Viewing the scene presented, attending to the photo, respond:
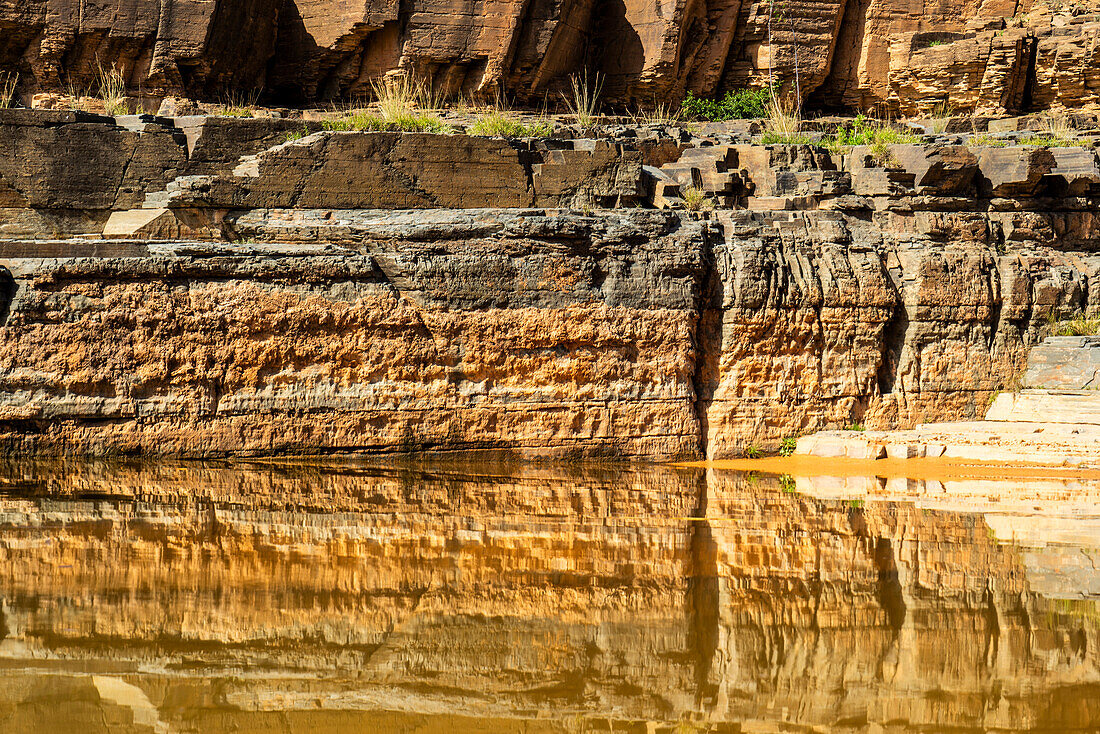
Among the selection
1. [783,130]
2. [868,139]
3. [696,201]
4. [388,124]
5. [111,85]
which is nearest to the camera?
[696,201]

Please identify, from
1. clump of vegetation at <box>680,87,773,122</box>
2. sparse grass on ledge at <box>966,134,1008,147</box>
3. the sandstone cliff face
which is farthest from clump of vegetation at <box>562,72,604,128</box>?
the sandstone cliff face

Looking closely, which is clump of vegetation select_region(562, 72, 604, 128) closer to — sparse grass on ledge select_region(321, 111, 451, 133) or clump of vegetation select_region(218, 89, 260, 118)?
clump of vegetation select_region(218, 89, 260, 118)

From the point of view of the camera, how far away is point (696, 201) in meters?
9.98

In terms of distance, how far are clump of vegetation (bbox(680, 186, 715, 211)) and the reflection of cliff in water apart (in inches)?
172

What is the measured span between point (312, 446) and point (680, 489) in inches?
117

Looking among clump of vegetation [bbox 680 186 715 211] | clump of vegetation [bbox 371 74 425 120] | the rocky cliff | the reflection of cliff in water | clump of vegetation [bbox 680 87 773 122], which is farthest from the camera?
clump of vegetation [bbox 680 87 773 122]

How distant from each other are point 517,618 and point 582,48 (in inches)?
590

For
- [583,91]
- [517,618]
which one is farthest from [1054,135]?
[517,618]

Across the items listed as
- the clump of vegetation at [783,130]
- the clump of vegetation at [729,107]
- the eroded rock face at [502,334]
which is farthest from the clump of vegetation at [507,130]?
the clump of vegetation at [729,107]

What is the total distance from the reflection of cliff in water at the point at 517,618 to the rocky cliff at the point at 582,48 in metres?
10.8

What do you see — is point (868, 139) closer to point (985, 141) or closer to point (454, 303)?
point (985, 141)

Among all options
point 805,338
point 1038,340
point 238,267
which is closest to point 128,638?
point 238,267

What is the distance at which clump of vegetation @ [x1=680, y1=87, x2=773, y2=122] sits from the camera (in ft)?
56.0

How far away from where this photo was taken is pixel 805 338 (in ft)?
29.2
